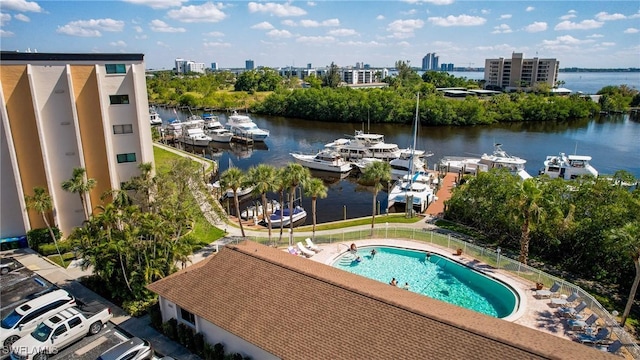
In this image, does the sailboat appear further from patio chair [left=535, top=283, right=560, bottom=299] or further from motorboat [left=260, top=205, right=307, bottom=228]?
patio chair [left=535, top=283, right=560, bottom=299]

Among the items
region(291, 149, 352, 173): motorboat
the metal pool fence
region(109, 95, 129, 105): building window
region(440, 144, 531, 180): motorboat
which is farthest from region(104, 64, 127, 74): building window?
region(440, 144, 531, 180): motorboat

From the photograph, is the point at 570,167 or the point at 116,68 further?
the point at 570,167

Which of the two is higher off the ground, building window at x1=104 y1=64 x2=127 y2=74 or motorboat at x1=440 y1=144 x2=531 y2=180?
building window at x1=104 y1=64 x2=127 y2=74

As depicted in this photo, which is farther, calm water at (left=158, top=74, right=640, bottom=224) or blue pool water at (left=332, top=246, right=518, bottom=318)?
calm water at (left=158, top=74, right=640, bottom=224)

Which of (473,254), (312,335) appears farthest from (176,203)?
(473,254)

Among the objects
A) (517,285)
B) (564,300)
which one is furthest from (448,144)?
(564,300)

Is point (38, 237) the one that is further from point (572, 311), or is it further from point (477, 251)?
point (572, 311)

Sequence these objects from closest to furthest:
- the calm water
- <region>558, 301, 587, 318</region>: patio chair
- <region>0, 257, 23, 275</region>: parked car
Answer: <region>558, 301, 587, 318</region>: patio chair < <region>0, 257, 23, 275</region>: parked car < the calm water
